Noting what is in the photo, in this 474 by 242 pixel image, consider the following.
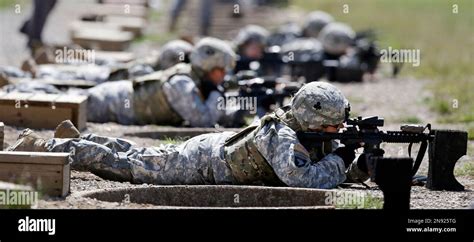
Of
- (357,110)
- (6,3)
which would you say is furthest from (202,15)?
(357,110)

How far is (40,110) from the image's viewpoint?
15.1 m

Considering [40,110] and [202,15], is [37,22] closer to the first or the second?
[202,15]

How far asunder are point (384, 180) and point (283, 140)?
54.4 inches

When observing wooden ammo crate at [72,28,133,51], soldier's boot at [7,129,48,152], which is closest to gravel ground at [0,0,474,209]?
soldier's boot at [7,129,48,152]

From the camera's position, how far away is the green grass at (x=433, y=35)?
75.4 feet

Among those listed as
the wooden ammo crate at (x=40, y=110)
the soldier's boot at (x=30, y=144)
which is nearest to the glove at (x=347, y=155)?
the soldier's boot at (x=30, y=144)

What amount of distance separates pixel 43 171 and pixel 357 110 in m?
10.6

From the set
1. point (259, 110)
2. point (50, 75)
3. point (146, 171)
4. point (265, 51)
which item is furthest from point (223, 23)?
point (146, 171)

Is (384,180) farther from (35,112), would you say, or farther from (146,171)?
(35,112)

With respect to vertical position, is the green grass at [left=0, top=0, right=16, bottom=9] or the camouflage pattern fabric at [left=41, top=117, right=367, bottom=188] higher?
the green grass at [left=0, top=0, right=16, bottom=9]

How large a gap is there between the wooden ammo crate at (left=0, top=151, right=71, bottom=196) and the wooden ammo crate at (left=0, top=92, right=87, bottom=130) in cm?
447

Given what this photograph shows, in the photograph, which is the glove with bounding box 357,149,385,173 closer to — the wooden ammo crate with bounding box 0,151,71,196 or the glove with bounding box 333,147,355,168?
the glove with bounding box 333,147,355,168

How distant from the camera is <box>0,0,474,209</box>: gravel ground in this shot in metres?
10.8
